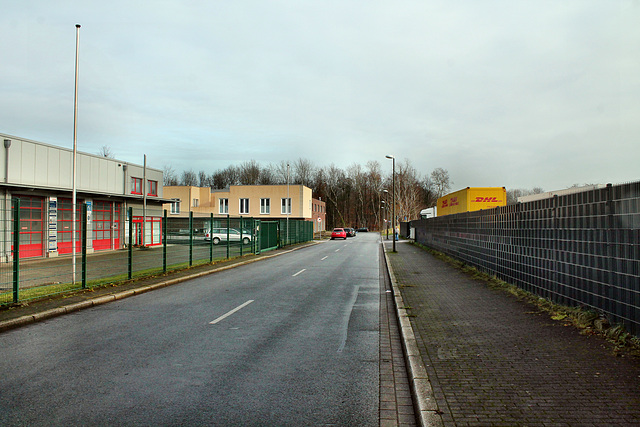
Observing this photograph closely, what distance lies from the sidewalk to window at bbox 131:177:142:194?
34123mm

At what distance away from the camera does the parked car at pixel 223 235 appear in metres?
19.4

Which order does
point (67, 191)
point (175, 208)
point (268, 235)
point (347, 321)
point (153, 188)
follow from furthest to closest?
point (175, 208), point (153, 188), point (268, 235), point (67, 191), point (347, 321)

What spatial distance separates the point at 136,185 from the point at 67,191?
10907 millimetres

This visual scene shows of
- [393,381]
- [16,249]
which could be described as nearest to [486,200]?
[393,381]

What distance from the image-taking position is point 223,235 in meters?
22.2

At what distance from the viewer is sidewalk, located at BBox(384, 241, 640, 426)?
3.80 metres

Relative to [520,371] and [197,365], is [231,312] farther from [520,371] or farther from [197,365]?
[520,371]

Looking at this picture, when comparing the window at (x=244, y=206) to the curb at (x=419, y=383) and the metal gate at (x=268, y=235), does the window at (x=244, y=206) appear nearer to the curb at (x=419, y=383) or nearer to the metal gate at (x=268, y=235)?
the metal gate at (x=268, y=235)

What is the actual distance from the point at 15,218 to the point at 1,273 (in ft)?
4.57

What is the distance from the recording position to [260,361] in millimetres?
5668

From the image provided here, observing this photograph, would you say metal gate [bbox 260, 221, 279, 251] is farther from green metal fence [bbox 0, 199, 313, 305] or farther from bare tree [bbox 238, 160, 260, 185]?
bare tree [bbox 238, 160, 260, 185]

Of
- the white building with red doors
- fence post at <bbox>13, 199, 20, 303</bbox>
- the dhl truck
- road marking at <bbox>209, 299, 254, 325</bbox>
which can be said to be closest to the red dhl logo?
the dhl truck

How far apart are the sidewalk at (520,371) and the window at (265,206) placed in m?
56.8

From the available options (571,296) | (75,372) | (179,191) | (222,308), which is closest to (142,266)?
(222,308)
